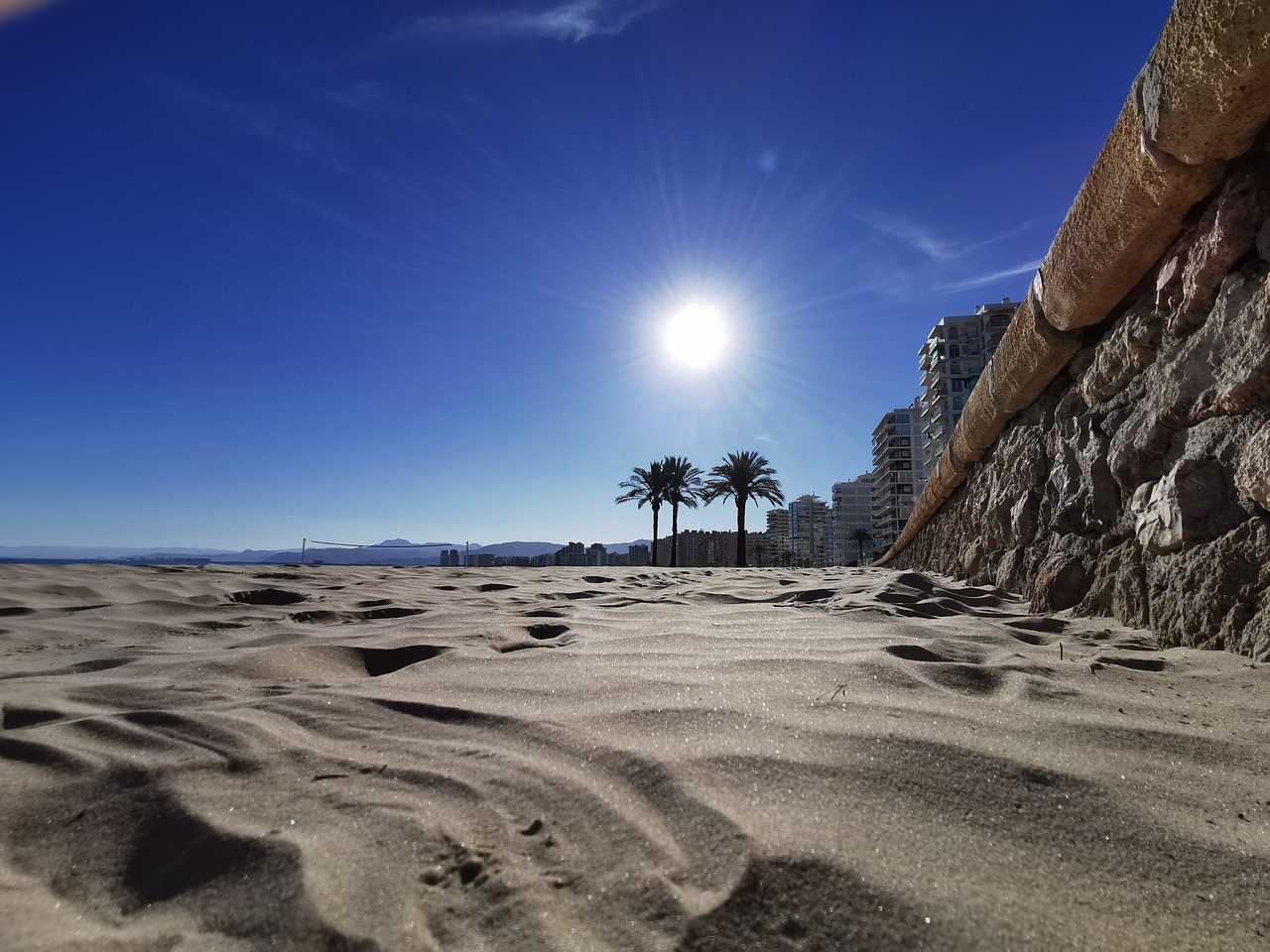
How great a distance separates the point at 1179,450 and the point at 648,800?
6.64 ft

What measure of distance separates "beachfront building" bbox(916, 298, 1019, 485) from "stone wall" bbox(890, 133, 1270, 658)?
56.7 m

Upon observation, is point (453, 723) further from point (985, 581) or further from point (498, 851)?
point (985, 581)

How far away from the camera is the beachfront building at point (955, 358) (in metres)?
54.8

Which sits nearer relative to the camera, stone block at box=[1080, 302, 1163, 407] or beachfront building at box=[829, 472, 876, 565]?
stone block at box=[1080, 302, 1163, 407]

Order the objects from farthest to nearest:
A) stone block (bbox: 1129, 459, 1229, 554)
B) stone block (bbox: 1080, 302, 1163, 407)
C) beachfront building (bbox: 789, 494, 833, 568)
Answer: beachfront building (bbox: 789, 494, 833, 568)
stone block (bbox: 1080, 302, 1163, 407)
stone block (bbox: 1129, 459, 1229, 554)

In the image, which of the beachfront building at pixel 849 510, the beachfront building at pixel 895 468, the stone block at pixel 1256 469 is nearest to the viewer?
the stone block at pixel 1256 469

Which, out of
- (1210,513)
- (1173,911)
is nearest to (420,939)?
(1173,911)

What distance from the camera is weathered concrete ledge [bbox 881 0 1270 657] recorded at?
156cm

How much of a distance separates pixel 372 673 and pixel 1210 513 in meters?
2.47

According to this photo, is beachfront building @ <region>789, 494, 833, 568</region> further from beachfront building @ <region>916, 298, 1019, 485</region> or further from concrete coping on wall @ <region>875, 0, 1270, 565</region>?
concrete coping on wall @ <region>875, 0, 1270, 565</region>

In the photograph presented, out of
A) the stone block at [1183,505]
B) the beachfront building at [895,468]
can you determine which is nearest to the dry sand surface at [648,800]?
the stone block at [1183,505]

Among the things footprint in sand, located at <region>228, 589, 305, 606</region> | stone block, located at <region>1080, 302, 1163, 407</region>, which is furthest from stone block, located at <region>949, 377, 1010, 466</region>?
footprint in sand, located at <region>228, 589, 305, 606</region>

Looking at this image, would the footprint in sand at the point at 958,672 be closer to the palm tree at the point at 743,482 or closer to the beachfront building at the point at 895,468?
the palm tree at the point at 743,482

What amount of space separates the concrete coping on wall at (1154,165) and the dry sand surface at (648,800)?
1.40 meters
